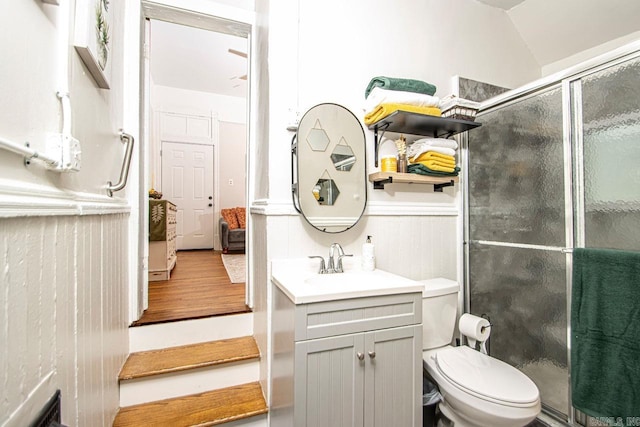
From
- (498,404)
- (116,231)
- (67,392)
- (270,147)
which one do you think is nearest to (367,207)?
(270,147)

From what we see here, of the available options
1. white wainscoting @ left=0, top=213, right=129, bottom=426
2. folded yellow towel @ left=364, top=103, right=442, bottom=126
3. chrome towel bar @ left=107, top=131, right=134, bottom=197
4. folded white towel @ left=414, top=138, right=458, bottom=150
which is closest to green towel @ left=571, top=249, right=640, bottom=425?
folded white towel @ left=414, top=138, right=458, bottom=150

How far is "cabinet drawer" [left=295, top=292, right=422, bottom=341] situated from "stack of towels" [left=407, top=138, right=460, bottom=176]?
83 cm

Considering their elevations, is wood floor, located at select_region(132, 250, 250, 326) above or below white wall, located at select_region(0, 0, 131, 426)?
below

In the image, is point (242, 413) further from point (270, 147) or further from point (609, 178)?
point (609, 178)

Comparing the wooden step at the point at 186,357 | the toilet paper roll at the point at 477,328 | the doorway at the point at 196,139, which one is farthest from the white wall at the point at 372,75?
the doorway at the point at 196,139

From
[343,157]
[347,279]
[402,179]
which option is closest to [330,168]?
[343,157]

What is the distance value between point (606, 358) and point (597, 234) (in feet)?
1.87

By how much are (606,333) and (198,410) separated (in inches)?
79.6

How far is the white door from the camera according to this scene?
489 centimetres

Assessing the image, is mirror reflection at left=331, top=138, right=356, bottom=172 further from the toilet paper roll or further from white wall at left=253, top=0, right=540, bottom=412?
the toilet paper roll

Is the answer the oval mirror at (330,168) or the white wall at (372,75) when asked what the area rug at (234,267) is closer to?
the white wall at (372,75)

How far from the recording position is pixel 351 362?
118 cm

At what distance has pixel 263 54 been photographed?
69.1 inches

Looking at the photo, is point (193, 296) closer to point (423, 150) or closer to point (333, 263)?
point (333, 263)
